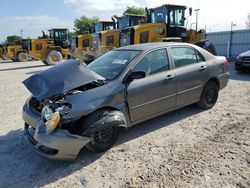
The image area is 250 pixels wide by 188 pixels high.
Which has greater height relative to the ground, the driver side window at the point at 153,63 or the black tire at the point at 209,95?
the driver side window at the point at 153,63

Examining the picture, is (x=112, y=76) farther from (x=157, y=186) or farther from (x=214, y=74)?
(x=214, y=74)

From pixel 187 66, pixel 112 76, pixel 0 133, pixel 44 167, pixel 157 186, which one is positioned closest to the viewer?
pixel 157 186

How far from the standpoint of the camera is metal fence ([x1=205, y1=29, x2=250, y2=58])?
53.8 feet

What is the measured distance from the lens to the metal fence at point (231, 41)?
1641cm

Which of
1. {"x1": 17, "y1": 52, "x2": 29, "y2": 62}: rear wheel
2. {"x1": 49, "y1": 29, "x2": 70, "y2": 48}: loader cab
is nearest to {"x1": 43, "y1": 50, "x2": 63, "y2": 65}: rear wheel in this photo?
{"x1": 49, "y1": 29, "x2": 70, "y2": 48}: loader cab

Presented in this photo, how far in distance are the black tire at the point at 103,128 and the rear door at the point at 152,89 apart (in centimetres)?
45

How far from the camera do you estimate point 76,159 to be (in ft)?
12.3

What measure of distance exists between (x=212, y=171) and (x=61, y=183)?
1.94m

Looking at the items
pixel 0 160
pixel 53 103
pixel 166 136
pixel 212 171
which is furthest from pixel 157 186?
pixel 0 160

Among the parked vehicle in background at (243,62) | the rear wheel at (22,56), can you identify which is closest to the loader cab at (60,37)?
the rear wheel at (22,56)

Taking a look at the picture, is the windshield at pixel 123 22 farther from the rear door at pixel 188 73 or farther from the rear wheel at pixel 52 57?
the rear door at pixel 188 73

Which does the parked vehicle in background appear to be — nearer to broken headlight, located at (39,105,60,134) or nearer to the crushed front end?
the crushed front end

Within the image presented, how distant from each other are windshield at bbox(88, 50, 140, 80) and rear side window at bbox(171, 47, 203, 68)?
87 centimetres

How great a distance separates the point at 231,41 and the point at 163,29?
6.69 meters
